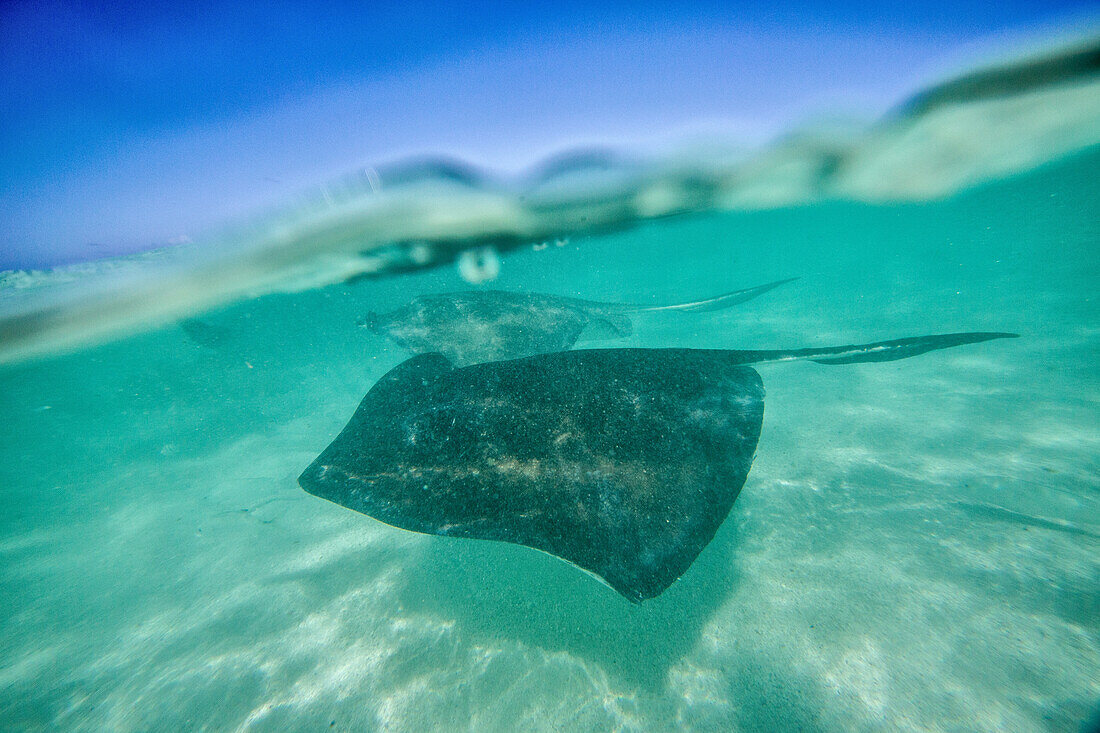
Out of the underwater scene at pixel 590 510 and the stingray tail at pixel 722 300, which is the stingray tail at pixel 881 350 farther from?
the stingray tail at pixel 722 300

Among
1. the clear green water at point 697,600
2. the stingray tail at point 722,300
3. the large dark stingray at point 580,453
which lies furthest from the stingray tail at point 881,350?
the stingray tail at point 722,300

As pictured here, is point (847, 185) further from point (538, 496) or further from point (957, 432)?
point (538, 496)

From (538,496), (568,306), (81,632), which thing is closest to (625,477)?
(538,496)

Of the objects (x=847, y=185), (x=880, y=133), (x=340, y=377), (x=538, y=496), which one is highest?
(x=880, y=133)

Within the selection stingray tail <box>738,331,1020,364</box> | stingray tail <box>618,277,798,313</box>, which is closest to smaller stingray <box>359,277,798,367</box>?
stingray tail <box>618,277,798,313</box>

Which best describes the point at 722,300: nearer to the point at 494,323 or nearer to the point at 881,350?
the point at 881,350
